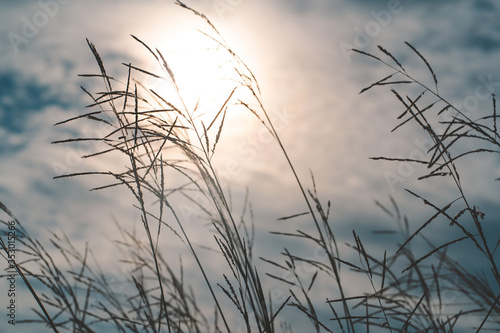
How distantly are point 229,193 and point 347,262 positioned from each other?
1.33m

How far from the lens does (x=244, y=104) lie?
1.27 metres

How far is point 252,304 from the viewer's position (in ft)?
3.42

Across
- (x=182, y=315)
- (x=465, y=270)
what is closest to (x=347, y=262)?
(x=465, y=270)

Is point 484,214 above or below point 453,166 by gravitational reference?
below

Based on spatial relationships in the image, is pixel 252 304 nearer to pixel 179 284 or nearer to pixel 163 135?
pixel 163 135

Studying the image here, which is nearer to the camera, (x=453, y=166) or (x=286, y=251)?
(x=453, y=166)

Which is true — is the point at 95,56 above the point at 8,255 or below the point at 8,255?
above

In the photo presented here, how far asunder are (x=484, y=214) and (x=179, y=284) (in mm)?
1463

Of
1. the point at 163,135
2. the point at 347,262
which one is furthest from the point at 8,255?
the point at 347,262

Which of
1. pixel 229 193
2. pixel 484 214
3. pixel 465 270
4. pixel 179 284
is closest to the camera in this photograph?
pixel 484 214

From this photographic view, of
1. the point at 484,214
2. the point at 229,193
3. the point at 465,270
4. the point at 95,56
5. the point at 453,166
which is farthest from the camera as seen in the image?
the point at 229,193

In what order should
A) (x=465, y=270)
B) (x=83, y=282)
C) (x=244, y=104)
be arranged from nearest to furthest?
1. (x=244, y=104)
2. (x=465, y=270)
3. (x=83, y=282)

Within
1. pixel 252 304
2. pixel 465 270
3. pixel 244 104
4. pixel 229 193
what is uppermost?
pixel 229 193

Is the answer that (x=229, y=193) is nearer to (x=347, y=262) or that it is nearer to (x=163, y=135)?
(x=163, y=135)
